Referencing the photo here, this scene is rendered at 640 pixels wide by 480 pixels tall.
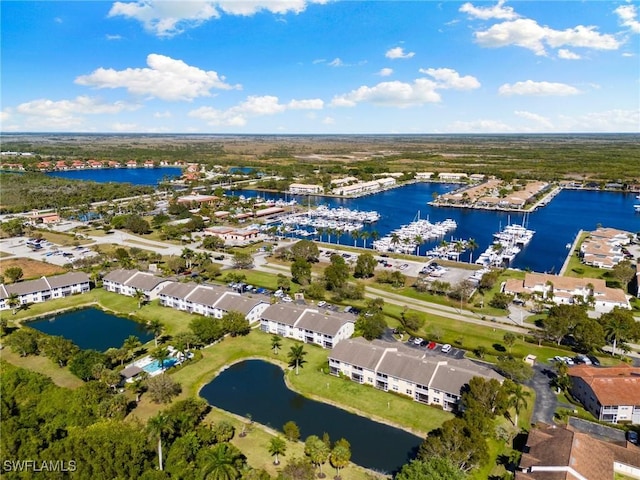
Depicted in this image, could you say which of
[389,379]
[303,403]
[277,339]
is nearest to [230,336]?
[277,339]

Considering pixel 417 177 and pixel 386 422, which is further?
pixel 417 177

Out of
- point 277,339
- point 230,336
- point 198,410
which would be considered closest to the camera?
point 198,410

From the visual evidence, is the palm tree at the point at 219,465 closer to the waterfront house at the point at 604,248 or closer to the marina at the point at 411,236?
the marina at the point at 411,236

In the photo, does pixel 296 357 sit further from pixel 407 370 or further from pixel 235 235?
pixel 235 235

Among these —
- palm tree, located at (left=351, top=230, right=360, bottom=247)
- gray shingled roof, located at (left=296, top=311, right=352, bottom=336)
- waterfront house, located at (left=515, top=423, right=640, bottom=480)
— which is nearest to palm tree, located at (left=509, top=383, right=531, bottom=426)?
waterfront house, located at (left=515, top=423, right=640, bottom=480)

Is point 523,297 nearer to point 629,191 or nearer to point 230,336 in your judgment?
point 230,336

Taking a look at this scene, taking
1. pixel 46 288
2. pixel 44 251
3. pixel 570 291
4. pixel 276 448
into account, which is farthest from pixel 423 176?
pixel 276 448

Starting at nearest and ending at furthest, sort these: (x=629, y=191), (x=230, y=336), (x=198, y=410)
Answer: (x=198, y=410), (x=230, y=336), (x=629, y=191)

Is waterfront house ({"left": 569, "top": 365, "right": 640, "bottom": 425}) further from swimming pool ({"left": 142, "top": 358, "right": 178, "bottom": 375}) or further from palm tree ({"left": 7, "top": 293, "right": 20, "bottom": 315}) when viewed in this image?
palm tree ({"left": 7, "top": 293, "right": 20, "bottom": 315})
